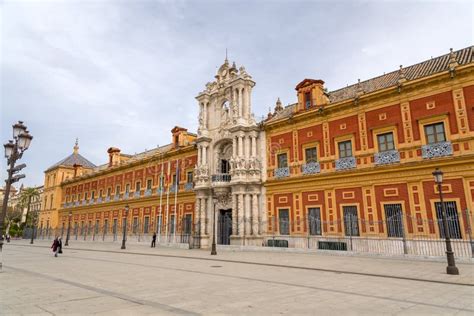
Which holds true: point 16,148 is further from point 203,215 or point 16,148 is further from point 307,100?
point 307,100

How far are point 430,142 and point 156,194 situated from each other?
25690 millimetres

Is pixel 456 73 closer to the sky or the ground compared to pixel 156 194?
closer to the sky

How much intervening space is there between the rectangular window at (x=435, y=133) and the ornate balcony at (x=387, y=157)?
1.67m

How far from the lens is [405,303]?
20.5 ft

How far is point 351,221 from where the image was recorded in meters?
18.1

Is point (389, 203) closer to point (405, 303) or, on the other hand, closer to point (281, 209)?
point (281, 209)

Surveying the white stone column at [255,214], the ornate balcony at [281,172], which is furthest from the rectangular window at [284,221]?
the ornate balcony at [281,172]

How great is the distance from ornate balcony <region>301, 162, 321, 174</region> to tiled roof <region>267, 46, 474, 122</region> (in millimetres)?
4433

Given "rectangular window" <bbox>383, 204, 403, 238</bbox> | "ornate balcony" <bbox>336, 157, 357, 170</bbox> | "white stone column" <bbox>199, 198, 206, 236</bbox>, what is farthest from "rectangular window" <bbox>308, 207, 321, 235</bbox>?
"white stone column" <bbox>199, 198, 206, 236</bbox>

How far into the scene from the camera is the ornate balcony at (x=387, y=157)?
56.0 feet

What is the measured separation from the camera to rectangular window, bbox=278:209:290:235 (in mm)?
21031

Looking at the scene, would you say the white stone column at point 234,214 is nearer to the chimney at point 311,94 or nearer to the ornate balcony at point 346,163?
the ornate balcony at point 346,163

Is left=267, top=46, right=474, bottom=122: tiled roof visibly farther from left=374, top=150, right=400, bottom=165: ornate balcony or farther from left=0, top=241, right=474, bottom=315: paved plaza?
left=0, top=241, right=474, bottom=315: paved plaza

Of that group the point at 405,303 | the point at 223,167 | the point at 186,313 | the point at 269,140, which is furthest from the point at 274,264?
the point at 223,167
